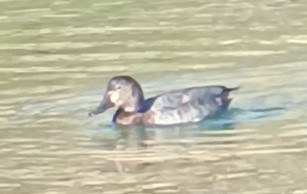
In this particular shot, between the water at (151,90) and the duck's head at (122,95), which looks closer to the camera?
the water at (151,90)

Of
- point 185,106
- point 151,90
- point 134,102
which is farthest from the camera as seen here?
point 151,90

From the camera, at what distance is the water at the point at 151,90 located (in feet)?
17.3

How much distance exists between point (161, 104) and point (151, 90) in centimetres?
51

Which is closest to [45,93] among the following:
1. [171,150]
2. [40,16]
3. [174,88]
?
[174,88]

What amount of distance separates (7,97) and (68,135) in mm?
740

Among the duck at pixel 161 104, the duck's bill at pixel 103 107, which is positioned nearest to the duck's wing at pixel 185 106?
the duck at pixel 161 104

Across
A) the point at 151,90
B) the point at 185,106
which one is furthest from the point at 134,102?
the point at 151,90

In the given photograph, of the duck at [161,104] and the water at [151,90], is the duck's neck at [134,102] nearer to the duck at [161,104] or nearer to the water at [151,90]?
the duck at [161,104]

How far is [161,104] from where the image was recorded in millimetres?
5910

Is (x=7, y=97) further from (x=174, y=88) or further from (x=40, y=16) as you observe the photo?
(x=40, y=16)

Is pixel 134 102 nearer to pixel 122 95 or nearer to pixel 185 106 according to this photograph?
pixel 122 95

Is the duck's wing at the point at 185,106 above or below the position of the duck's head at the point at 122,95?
below

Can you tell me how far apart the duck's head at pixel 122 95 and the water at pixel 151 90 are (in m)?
0.09

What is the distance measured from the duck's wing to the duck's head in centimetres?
9
